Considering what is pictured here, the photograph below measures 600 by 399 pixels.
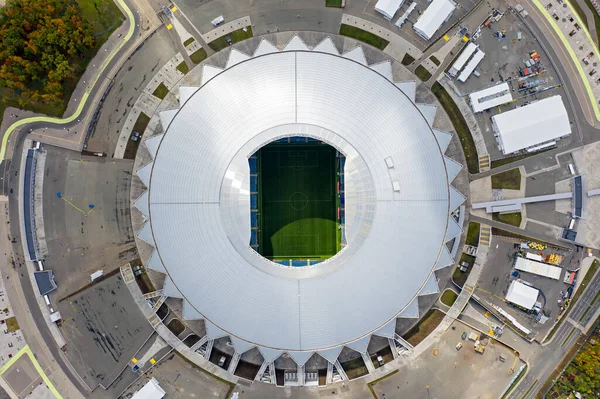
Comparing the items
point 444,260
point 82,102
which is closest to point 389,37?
point 444,260

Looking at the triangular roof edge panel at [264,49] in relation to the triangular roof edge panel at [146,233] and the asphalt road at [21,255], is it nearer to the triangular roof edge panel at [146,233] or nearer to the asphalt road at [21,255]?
the triangular roof edge panel at [146,233]

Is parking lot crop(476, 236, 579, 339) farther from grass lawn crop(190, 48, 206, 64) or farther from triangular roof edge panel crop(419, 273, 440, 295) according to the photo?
grass lawn crop(190, 48, 206, 64)

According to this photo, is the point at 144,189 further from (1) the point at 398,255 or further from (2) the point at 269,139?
(1) the point at 398,255

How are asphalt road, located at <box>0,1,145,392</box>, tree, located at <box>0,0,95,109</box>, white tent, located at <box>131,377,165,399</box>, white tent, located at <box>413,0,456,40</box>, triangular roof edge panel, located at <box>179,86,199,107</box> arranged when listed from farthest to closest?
asphalt road, located at <box>0,1,145,392</box> → white tent, located at <box>413,0,456,40</box> → white tent, located at <box>131,377,165,399</box> → tree, located at <box>0,0,95,109</box> → triangular roof edge panel, located at <box>179,86,199,107</box>

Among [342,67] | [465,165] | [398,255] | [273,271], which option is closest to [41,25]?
[342,67]

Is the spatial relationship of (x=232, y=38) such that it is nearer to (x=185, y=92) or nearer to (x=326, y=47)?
(x=185, y=92)

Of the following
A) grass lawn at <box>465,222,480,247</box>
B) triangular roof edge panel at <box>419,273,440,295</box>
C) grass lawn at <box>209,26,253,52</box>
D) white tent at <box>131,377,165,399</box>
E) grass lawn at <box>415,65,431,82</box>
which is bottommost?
white tent at <box>131,377,165,399</box>

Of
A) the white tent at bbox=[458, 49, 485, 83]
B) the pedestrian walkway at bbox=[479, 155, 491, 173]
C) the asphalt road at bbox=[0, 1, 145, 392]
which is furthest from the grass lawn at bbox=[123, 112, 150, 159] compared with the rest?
the pedestrian walkway at bbox=[479, 155, 491, 173]

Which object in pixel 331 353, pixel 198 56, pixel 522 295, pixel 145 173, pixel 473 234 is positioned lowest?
pixel 331 353
